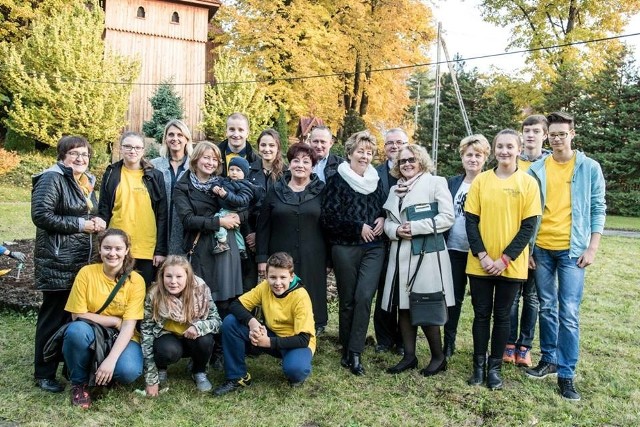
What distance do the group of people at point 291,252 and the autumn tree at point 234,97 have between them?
1612 cm

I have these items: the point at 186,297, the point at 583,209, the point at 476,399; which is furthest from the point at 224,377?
the point at 583,209

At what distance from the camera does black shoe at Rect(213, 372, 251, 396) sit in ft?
12.9

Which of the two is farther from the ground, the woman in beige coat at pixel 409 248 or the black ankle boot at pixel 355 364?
the woman in beige coat at pixel 409 248

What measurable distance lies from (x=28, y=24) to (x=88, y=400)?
24.2m

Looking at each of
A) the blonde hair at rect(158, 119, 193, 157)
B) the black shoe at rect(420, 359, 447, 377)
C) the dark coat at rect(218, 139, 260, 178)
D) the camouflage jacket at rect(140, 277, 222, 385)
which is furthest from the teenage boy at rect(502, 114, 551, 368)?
the blonde hair at rect(158, 119, 193, 157)

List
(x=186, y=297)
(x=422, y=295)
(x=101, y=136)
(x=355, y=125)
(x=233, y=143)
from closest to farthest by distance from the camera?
(x=186, y=297), (x=422, y=295), (x=233, y=143), (x=101, y=136), (x=355, y=125)

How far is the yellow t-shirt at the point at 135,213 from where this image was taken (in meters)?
4.34

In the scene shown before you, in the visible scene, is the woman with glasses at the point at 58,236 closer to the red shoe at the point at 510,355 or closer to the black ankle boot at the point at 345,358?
the black ankle boot at the point at 345,358

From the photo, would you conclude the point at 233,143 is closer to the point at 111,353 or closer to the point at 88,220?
the point at 88,220

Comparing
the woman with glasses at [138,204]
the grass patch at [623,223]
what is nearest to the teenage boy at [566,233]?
the woman with glasses at [138,204]

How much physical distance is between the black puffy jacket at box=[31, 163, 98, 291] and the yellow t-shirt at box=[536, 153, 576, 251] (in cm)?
365

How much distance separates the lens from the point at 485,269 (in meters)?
4.02

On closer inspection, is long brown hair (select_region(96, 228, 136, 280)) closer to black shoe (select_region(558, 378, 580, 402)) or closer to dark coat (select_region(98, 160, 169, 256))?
dark coat (select_region(98, 160, 169, 256))

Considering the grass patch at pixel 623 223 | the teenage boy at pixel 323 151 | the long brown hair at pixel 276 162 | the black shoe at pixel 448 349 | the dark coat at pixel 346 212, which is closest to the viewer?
the dark coat at pixel 346 212
